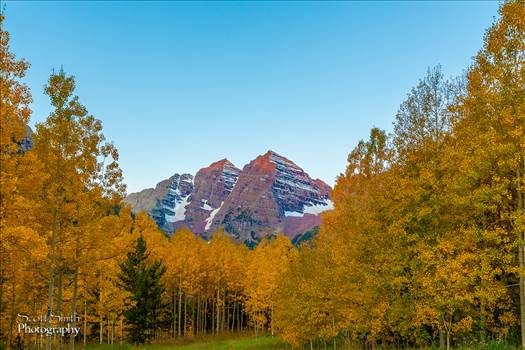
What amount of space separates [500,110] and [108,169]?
18.3m

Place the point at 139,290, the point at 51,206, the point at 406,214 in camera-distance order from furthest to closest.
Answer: the point at 139,290, the point at 406,214, the point at 51,206

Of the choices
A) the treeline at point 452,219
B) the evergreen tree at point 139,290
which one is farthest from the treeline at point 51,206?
the treeline at point 452,219

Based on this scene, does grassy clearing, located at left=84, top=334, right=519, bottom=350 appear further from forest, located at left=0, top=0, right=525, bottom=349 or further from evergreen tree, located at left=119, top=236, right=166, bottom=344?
forest, located at left=0, top=0, right=525, bottom=349

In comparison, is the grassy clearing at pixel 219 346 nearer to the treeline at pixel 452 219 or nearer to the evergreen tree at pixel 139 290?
the evergreen tree at pixel 139 290

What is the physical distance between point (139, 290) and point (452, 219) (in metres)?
31.0

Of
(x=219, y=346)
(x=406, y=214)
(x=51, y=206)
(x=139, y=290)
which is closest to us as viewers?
(x=51, y=206)

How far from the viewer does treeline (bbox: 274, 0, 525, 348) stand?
1689 centimetres

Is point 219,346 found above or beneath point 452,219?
beneath

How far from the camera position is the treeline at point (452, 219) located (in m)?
16.9

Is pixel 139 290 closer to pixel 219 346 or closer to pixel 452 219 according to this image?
pixel 219 346

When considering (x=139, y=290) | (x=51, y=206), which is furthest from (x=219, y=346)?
(x=51, y=206)

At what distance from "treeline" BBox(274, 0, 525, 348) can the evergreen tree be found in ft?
72.9

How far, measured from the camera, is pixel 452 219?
792 inches

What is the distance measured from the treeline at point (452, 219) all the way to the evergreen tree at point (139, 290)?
2222 centimetres
